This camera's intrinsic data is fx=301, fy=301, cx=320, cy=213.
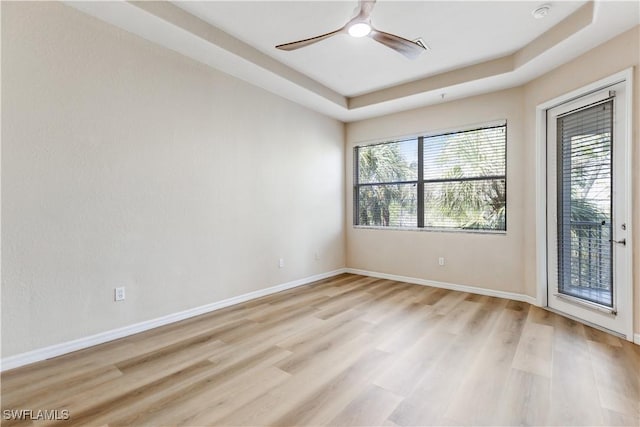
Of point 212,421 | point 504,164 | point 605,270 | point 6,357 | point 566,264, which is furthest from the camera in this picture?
point 504,164

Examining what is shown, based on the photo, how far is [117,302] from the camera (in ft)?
9.02

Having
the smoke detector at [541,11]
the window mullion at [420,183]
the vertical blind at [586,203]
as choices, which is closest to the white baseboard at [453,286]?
the vertical blind at [586,203]

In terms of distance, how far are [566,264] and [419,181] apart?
215 centimetres

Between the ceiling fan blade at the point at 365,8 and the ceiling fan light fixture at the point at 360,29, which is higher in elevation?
the ceiling fan blade at the point at 365,8

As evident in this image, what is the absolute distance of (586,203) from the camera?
3.14m

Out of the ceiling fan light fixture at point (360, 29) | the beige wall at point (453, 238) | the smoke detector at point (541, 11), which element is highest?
the smoke detector at point (541, 11)

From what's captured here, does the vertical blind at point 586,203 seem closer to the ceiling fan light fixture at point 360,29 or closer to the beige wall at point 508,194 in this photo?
the beige wall at point 508,194

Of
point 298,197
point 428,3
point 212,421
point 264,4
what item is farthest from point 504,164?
point 212,421

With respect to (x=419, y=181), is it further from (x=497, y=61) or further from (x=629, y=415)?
(x=629, y=415)

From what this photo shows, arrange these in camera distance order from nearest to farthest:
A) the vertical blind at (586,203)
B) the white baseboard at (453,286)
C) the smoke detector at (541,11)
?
the smoke detector at (541,11)
the vertical blind at (586,203)
the white baseboard at (453,286)

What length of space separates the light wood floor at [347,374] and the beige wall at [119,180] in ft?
1.51

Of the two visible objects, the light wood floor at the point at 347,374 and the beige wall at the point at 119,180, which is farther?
the beige wall at the point at 119,180

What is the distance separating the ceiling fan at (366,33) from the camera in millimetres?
2156

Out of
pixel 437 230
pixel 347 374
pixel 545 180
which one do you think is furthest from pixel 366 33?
pixel 437 230
